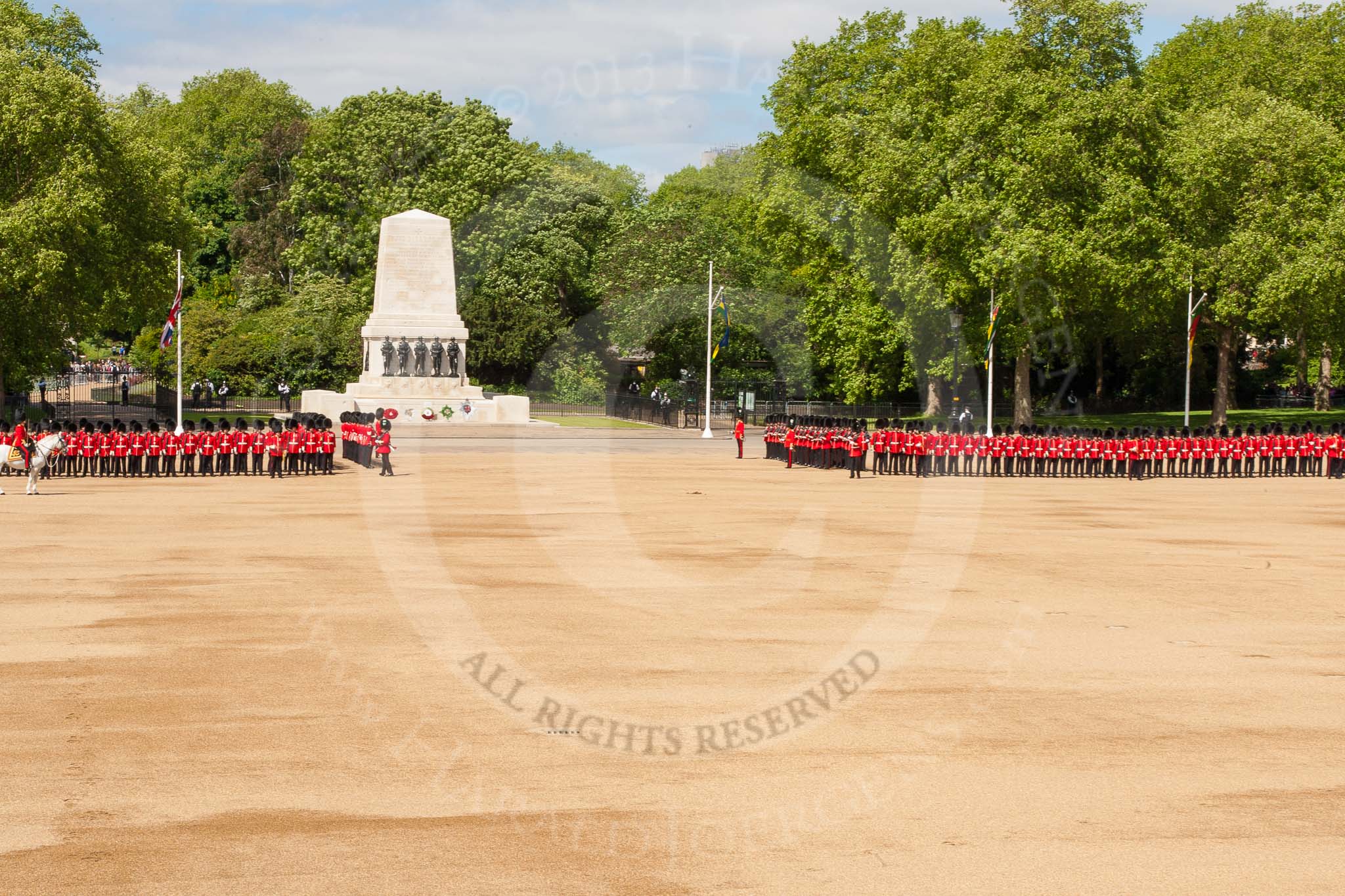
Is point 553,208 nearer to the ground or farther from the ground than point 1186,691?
farther from the ground

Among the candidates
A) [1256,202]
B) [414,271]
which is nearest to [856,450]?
[1256,202]

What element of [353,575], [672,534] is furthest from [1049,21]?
[353,575]

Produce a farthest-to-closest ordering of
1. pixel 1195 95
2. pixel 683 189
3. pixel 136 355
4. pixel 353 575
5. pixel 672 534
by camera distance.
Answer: pixel 683 189
pixel 136 355
pixel 1195 95
pixel 672 534
pixel 353 575

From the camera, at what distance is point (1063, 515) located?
80.7ft

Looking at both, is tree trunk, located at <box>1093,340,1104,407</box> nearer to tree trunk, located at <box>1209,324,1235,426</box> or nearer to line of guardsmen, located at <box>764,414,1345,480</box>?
tree trunk, located at <box>1209,324,1235,426</box>

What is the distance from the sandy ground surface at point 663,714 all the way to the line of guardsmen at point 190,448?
10.7 meters

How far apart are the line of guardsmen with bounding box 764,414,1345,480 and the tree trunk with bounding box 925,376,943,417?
78.7 feet

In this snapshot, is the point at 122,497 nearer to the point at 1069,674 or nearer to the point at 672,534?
the point at 672,534

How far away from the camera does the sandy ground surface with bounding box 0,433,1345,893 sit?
285 inches

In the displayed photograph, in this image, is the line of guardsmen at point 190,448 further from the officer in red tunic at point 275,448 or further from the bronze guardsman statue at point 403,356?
the bronze guardsman statue at point 403,356

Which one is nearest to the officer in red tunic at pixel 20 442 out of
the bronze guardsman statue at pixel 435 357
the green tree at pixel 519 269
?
the bronze guardsman statue at pixel 435 357

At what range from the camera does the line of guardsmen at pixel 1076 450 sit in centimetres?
3506

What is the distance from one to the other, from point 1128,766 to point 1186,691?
233 cm

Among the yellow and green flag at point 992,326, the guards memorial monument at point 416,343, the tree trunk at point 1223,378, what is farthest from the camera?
the tree trunk at point 1223,378
